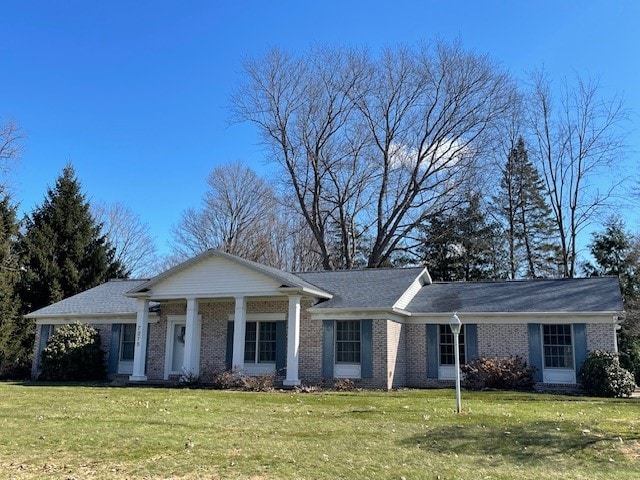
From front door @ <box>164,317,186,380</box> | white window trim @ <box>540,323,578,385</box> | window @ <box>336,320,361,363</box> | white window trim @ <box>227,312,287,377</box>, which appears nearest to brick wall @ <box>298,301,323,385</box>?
window @ <box>336,320,361,363</box>

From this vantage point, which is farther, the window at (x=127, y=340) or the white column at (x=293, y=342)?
the window at (x=127, y=340)

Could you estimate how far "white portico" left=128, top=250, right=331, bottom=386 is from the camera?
20750 mm

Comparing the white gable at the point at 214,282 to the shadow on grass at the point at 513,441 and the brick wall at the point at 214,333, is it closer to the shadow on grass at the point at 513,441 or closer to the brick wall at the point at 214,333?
the brick wall at the point at 214,333

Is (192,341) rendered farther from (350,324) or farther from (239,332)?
(350,324)

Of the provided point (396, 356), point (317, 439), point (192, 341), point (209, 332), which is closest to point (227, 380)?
point (192, 341)

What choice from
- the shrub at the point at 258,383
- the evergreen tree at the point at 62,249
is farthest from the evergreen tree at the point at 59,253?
the shrub at the point at 258,383

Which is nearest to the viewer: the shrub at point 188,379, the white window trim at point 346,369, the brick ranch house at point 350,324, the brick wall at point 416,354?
the brick ranch house at point 350,324

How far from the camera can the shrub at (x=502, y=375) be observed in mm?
19125

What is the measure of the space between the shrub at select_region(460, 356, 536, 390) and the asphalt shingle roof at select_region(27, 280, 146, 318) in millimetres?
13959

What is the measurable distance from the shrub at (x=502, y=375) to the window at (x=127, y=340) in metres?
A: 14.0

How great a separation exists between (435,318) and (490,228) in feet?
69.3

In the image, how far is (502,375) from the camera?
1917cm

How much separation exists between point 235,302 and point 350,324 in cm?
449

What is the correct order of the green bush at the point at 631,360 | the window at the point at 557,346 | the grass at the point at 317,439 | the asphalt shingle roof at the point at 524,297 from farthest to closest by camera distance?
the green bush at the point at 631,360, the asphalt shingle roof at the point at 524,297, the window at the point at 557,346, the grass at the point at 317,439
